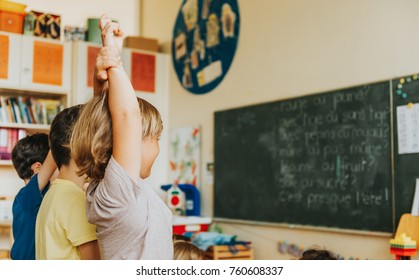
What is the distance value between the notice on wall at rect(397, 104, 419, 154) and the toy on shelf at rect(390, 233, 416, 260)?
47cm

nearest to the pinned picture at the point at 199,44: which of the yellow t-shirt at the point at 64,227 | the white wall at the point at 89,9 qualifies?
the white wall at the point at 89,9

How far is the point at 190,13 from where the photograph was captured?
14.9ft

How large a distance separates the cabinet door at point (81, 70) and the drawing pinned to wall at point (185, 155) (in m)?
0.87

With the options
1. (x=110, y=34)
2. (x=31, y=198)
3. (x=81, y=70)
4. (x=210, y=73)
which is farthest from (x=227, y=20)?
(x=110, y=34)

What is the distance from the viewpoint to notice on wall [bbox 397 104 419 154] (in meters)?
2.70

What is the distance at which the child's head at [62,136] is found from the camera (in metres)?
1.21

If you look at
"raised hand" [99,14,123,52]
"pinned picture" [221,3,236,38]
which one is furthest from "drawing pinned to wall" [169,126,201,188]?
"raised hand" [99,14,123,52]

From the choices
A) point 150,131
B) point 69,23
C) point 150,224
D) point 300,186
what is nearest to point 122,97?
point 150,131

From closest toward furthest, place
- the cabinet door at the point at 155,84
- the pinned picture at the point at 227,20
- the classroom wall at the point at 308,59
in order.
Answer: the classroom wall at the point at 308,59 → the pinned picture at the point at 227,20 → the cabinet door at the point at 155,84

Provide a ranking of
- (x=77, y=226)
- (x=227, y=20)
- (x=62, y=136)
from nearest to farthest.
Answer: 1. (x=77, y=226)
2. (x=62, y=136)
3. (x=227, y=20)

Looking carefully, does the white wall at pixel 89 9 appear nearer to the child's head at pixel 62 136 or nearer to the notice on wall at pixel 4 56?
the notice on wall at pixel 4 56

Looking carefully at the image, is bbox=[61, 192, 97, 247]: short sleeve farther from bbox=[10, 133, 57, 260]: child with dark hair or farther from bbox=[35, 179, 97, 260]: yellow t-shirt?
bbox=[10, 133, 57, 260]: child with dark hair

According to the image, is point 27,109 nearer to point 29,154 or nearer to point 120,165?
point 29,154

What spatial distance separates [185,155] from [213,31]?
110 cm
